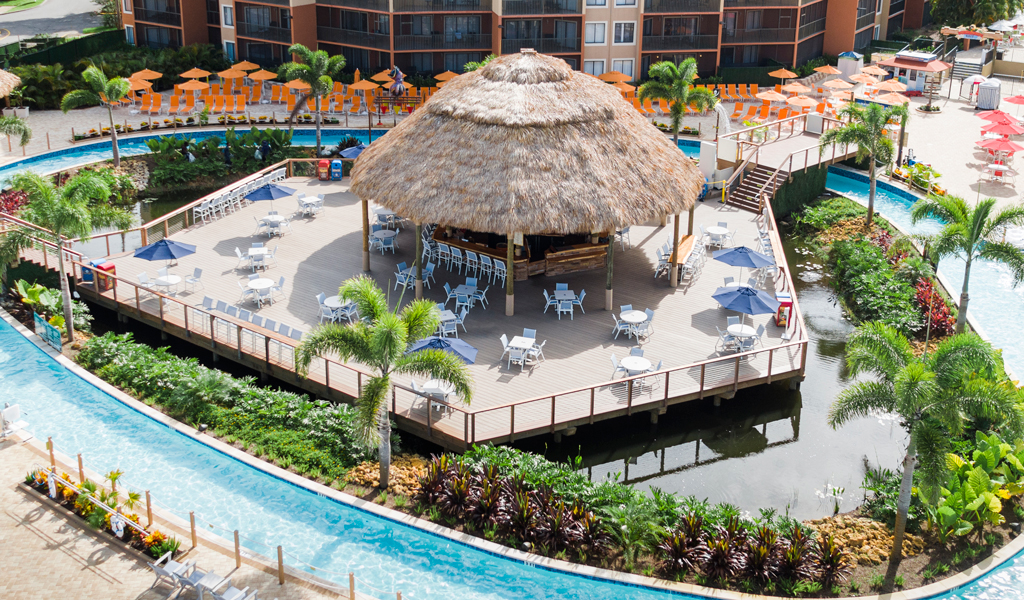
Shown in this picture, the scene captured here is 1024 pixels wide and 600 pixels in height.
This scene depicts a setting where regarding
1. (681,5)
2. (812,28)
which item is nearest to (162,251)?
(681,5)

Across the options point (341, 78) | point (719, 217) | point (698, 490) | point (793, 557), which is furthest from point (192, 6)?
point (793, 557)

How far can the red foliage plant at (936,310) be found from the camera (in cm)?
2908

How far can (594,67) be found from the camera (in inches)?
2206

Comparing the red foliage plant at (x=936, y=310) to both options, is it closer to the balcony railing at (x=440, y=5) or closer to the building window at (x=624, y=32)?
the building window at (x=624, y=32)

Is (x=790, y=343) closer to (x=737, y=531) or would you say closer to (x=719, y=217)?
(x=737, y=531)

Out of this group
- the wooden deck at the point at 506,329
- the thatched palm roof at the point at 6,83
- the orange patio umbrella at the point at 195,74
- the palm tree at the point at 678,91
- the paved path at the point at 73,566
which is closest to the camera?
the paved path at the point at 73,566

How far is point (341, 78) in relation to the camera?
5581 centimetres

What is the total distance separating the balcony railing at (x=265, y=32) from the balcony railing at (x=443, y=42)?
642 cm

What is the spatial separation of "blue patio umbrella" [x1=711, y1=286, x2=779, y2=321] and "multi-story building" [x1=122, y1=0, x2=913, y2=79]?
99.8 feet

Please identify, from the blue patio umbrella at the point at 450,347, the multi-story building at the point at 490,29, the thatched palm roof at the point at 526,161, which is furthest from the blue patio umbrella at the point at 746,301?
the multi-story building at the point at 490,29

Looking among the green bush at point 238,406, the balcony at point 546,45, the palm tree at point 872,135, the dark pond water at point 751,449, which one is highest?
the balcony at point 546,45

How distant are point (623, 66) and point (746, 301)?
3233cm

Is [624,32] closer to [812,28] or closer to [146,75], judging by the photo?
[812,28]

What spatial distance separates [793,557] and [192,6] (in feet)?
174
